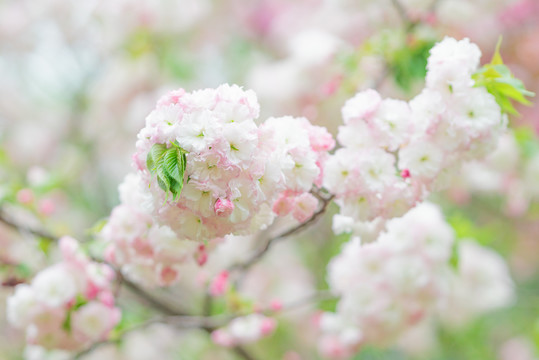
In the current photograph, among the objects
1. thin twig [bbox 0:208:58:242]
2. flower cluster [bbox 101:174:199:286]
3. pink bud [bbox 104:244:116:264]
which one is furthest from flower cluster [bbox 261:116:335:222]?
thin twig [bbox 0:208:58:242]

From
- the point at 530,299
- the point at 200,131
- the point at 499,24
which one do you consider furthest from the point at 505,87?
the point at 530,299

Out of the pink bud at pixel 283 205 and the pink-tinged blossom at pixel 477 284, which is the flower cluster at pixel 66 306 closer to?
the pink bud at pixel 283 205

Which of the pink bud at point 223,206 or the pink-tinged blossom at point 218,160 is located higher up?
the pink-tinged blossom at point 218,160

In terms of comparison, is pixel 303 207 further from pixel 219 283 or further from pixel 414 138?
pixel 219 283

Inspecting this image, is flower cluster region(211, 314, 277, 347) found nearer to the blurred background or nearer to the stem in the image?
the stem

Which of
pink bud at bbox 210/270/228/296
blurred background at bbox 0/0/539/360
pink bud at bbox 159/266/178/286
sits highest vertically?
blurred background at bbox 0/0/539/360

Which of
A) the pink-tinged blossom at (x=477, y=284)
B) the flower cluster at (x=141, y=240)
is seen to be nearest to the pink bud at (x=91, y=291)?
the flower cluster at (x=141, y=240)

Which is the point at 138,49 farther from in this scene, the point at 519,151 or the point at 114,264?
the point at 519,151
